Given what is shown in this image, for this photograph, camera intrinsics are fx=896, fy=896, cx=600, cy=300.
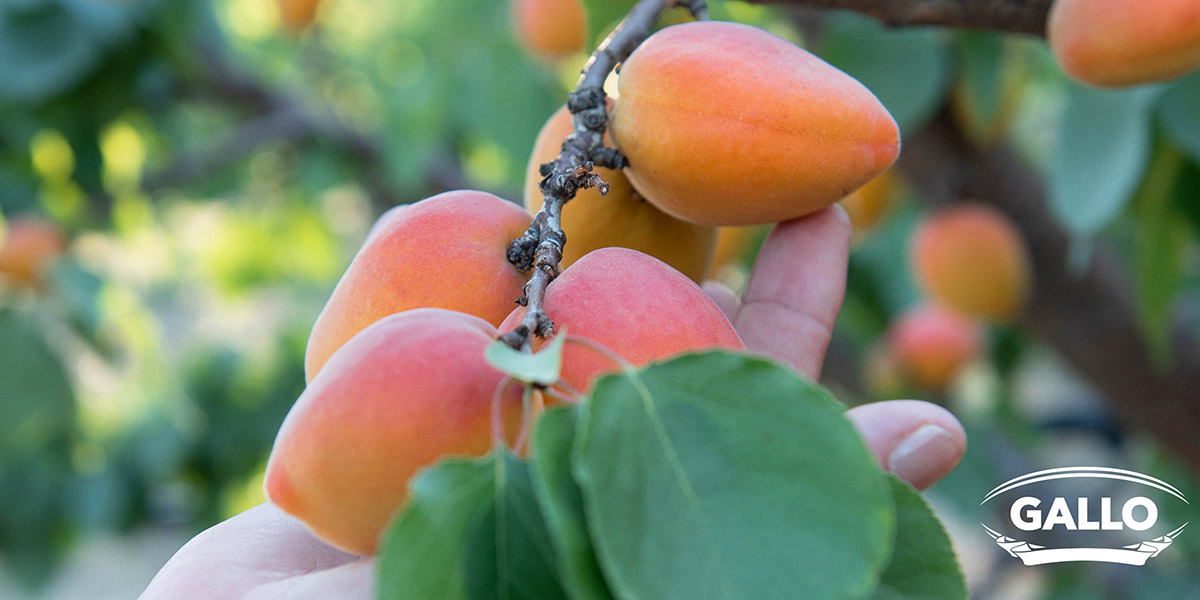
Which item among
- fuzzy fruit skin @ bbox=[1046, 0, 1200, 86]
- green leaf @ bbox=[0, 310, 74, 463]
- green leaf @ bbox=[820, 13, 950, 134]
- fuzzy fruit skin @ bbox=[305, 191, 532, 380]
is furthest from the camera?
green leaf @ bbox=[0, 310, 74, 463]

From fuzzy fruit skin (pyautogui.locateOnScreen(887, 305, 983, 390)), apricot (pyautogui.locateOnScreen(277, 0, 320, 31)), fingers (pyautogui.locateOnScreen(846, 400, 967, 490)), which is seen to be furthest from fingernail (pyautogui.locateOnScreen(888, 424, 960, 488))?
apricot (pyautogui.locateOnScreen(277, 0, 320, 31))

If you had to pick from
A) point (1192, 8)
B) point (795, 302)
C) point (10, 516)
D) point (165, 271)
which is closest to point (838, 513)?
point (795, 302)

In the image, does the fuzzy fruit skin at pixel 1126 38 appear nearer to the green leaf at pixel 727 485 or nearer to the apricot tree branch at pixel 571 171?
the apricot tree branch at pixel 571 171

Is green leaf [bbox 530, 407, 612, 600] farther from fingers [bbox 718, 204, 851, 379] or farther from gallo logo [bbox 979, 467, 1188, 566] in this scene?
gallo logo [bbox 979, 467, 1188, 566]

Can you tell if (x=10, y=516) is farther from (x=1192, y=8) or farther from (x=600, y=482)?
(x=1192, y=8)

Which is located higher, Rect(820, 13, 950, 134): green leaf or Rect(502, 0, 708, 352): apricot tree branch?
Rect(502, 0, 708, 352): apricot tree branch

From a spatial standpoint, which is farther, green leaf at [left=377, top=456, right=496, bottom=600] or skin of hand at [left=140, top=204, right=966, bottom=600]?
skin of hand at [left=140, top=204, right=966, bottom=600]

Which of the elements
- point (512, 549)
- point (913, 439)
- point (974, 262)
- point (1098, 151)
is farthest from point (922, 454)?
point (974, 262)
